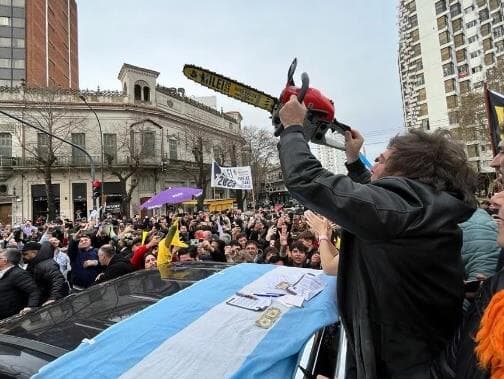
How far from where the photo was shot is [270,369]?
1.60 m

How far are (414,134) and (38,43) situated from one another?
2490 inches

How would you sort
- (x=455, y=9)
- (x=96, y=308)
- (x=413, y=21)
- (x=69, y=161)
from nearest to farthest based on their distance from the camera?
(x=96, y=308)
(x=69, y=161)
(x=455, y=9)
(x=413, y=21)

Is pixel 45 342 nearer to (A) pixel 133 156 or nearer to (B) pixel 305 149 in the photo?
(B) pixel 305 149

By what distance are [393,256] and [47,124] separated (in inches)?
1378

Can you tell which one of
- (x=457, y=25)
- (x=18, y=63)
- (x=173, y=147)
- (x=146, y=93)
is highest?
(x=457, y=25)

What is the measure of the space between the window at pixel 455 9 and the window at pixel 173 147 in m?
48.6

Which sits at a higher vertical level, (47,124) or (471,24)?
(471,24)

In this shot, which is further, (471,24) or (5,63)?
(471,24)

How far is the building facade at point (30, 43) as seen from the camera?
51625 millimetres

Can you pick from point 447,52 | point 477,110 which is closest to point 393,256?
point 477,110

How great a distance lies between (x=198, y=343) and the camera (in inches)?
68.6

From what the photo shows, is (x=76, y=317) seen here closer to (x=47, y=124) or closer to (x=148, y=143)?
(x=47, y=124)

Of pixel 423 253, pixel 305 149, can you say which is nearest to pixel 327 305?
pixel 423 253

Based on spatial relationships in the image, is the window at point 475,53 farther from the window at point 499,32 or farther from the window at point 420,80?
the window at point 420,80
